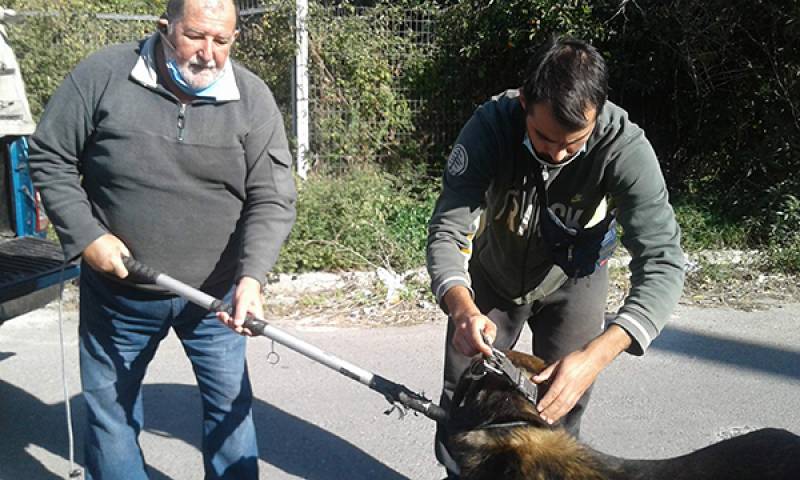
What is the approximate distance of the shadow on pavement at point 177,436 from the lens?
3.83m

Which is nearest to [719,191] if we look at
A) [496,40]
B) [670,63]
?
[670,63]

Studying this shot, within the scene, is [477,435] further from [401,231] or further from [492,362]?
[401,231]

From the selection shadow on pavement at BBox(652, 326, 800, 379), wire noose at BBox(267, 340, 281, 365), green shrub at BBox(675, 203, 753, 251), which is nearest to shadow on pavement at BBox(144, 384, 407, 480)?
wire noose at BBox(267, 340, 281, 365)

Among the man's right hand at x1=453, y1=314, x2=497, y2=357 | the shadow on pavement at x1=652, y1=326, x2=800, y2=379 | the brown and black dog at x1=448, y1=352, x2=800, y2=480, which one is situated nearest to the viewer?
the brown and black dog at x1=448, y1=352, x2=800, y2=480

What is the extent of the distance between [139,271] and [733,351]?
434 cm

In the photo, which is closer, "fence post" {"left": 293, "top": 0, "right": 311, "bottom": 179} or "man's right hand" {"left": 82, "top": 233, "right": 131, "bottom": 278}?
"man's right hand" {"left": 82, "top": 233, "right": 131, "bottom": 278}

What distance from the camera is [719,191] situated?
9.10 metres

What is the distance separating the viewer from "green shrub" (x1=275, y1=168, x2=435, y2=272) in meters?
6.60

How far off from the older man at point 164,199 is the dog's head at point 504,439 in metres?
0.82

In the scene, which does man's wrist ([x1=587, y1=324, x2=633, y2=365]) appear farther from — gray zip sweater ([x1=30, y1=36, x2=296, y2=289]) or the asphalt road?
the asphalt road

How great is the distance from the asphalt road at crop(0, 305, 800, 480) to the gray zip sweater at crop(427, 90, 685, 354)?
63.3 inches

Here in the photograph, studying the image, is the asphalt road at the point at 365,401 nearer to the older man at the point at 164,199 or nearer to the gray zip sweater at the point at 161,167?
the older man at the point at 164,199

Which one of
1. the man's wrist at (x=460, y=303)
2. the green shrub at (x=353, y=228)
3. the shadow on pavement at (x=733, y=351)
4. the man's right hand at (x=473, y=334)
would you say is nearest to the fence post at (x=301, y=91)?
the green shrub at (x=353, y=228)

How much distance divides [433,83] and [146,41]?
6.72 metres
